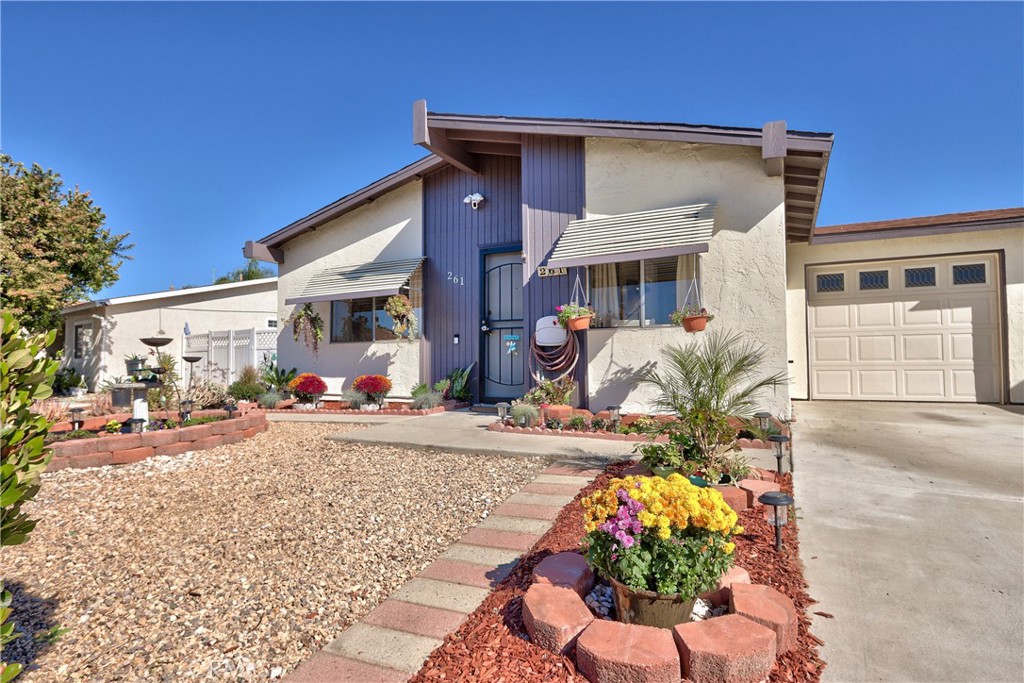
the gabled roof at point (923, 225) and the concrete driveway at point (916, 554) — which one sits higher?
the gabled roof at point (923, 225)

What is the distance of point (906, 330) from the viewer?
955 cm

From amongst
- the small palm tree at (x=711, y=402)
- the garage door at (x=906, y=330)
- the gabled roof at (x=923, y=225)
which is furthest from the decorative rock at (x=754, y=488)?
the gabled roof at (x=923, y=225)

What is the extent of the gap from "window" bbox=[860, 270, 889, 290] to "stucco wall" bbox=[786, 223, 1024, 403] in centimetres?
29

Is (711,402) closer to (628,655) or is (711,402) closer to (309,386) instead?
(628,655)

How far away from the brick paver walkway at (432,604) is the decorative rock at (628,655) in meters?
0.73

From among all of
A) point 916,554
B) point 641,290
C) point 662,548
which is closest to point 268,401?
point 641,290

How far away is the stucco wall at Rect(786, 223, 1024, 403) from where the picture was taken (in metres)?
8.86

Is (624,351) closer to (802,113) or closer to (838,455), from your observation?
(838,455)

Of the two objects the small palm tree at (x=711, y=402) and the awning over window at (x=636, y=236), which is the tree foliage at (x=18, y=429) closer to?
the small palm tree at (x=711, y=402)

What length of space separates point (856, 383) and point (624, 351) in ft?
18.3

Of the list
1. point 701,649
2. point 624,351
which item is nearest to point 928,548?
point 701,649

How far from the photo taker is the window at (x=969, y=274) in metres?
9.23

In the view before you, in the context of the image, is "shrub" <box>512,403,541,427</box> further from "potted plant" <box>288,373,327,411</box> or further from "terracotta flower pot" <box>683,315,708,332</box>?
"potted plant" <box>288,373,327,411</box>

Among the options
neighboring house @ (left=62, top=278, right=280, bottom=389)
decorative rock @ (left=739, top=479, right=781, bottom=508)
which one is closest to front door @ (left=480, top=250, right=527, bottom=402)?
decorative rock @ (left=739, top=479, right=781, bottom=508)
